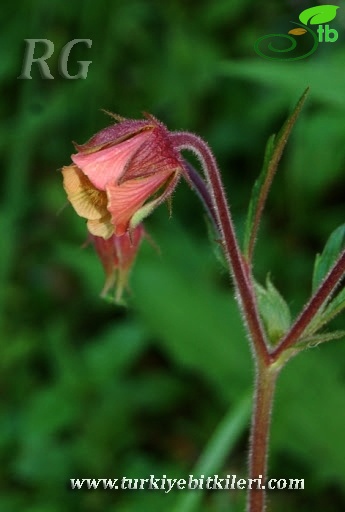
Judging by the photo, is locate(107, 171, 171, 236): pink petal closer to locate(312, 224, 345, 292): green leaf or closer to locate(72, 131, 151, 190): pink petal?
locate(72, 131, 151, 190): pink petal

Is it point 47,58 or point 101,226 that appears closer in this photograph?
point 101,226

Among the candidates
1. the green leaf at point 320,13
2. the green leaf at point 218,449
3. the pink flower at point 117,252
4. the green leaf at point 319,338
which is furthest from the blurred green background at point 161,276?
the green leaf at point 319,338

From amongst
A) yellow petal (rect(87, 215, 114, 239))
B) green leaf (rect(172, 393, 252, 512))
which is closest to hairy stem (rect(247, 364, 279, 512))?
yellow petal (rect(87, 215, 114, 239))

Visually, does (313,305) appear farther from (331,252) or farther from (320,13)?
(320,13)

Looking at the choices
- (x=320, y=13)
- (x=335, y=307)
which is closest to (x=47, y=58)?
(x=320, y=13)

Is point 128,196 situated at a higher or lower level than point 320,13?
lower

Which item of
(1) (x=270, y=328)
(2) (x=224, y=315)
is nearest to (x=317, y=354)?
(2) (x=224, y=315)

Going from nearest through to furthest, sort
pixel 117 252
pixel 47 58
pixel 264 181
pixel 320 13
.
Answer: pixel 264 181, pixel 117 252, pixel 320 13, pixel 47 58

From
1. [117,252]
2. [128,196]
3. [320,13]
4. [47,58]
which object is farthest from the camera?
[47,58]
